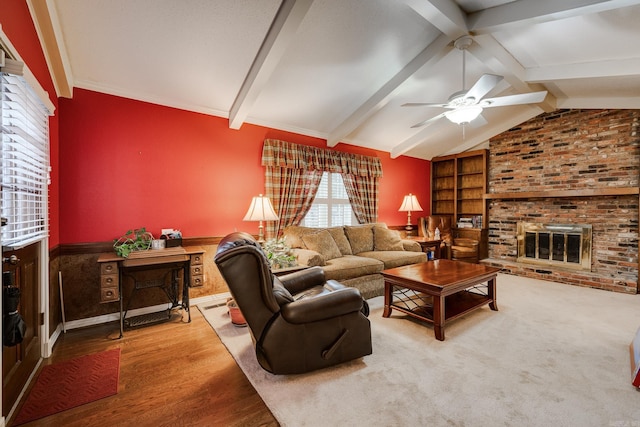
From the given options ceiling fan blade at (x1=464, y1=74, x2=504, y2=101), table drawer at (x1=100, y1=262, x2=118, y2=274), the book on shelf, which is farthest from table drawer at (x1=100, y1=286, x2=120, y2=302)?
the book on shelf

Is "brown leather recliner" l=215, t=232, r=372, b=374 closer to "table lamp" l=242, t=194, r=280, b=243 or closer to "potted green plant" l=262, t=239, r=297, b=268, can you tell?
"potted green plant" l=262, t=239, r=297, b=268

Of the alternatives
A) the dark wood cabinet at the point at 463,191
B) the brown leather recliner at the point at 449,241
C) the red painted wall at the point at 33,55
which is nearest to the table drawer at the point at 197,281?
the red painted wall at the point at 33,55

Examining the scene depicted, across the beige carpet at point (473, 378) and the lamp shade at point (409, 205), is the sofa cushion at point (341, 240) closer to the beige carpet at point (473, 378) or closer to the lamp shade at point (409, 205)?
the beige carpet at point (473, 378)

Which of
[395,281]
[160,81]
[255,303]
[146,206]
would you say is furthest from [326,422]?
[160,81]

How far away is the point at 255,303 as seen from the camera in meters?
1.95

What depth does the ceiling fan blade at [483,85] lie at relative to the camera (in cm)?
241

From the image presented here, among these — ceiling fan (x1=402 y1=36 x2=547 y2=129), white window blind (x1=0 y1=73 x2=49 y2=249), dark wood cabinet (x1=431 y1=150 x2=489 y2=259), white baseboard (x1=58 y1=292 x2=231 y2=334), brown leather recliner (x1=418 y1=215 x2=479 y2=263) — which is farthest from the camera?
dark wood cabinet (x1=431 y1=150 x2=489 y2=259)

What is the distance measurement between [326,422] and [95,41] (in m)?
3.55

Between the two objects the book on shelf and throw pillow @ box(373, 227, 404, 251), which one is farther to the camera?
the book on shelf

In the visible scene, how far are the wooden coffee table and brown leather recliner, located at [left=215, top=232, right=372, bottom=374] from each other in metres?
0.82

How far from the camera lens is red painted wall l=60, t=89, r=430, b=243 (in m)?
2.94

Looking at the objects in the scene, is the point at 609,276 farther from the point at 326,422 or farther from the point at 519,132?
the point at 326,422

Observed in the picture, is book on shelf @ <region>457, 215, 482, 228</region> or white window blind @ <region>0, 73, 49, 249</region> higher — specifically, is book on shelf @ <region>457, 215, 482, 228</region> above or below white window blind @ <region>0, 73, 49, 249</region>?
below

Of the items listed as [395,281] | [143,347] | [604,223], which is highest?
[604,223]
